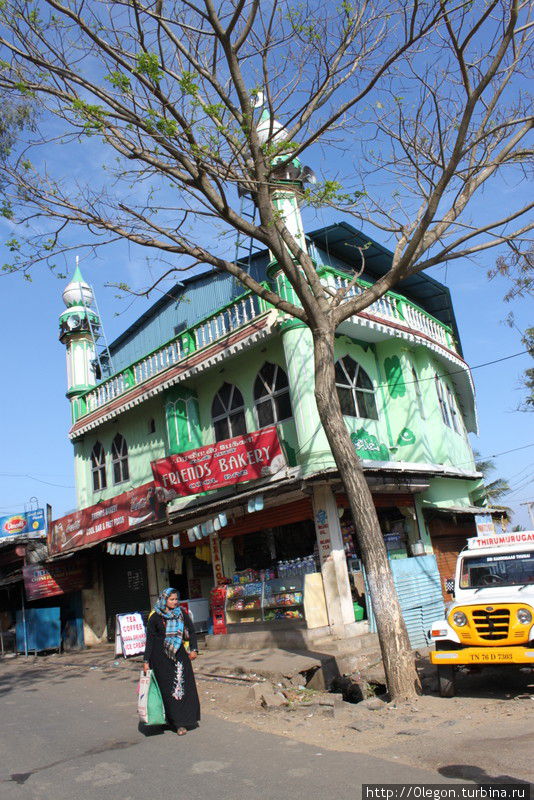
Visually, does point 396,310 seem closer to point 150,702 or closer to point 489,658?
point 489,658

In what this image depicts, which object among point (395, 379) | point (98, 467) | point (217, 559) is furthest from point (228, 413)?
point (98, 467)

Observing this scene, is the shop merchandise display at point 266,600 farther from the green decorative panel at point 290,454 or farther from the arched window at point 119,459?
the arched window at point 119,459

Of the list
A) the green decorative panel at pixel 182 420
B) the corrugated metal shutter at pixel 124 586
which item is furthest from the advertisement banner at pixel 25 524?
the green decorative panel at pixel 182 420

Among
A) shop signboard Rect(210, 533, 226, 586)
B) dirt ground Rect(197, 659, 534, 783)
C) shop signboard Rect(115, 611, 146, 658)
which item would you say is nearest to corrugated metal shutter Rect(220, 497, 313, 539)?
shop signboard Rect(210, 533, 226, 586)

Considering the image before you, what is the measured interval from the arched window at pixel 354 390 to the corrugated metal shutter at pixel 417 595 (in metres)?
3.35

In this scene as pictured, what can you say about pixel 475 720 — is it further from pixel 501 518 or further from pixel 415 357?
pixel 501 518

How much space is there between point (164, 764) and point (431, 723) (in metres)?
2.88

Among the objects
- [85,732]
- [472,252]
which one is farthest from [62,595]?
[472,252]

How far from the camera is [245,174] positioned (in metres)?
10.0

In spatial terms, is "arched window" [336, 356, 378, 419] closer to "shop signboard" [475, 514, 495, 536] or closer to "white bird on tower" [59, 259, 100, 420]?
"shop signboard" [475, 514, 495, 536]

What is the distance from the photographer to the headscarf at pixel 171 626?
7.01 metres

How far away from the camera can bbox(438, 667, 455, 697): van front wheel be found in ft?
25.5

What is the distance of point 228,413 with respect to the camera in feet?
49.9

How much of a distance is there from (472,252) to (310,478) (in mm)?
4827
